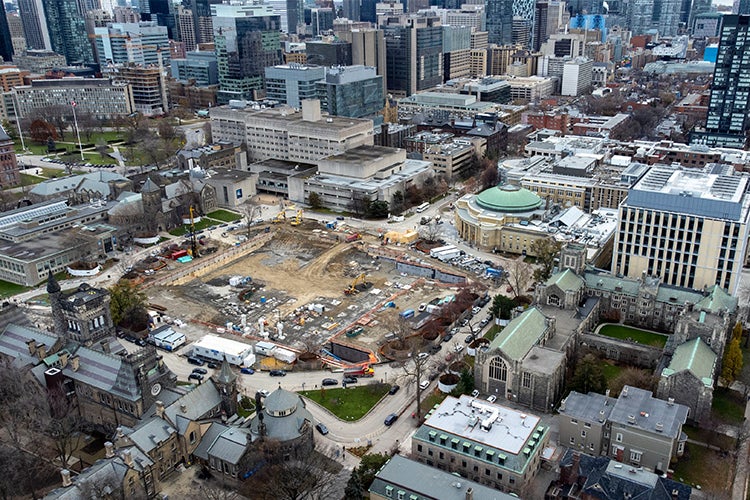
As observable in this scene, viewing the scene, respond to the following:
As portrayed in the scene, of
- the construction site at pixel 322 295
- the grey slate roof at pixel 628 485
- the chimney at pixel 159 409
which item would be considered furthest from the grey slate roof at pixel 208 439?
the grey slate roof at pixel 628 485

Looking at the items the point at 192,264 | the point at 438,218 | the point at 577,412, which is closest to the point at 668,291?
the point at 577,412

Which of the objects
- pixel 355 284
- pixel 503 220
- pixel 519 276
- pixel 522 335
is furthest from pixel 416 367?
pixel 503 220

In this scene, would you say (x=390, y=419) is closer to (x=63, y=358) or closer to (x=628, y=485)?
(x=628, y=485)

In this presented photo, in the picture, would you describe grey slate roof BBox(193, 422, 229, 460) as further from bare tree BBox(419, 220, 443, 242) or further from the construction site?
bare tree BBox(419, 220, 443, 242)

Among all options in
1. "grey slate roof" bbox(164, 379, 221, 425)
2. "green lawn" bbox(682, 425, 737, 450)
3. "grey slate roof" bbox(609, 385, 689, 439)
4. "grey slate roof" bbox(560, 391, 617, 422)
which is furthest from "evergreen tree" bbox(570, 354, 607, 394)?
"grey slate roof" bbox(164, 379, 221, 425)

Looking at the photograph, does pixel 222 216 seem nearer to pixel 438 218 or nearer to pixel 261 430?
pixel 438 218

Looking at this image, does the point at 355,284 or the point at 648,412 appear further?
the point at 355,284
